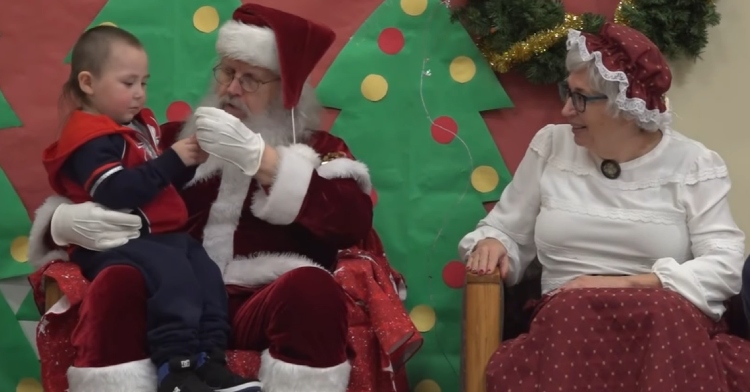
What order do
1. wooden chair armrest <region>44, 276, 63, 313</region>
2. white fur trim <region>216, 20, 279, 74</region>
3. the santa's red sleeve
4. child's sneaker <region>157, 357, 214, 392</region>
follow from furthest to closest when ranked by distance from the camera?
white fur trim <region>216, 20, 279, 74</region>, the santa's red sleeve, wooden chair armrest <region>44, 276, 63, 313</region>, child's sneaker <region>157, 357, 214, 392</region>

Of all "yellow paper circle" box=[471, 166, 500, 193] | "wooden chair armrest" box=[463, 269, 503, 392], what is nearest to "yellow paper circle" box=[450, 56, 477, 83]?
"yellow paper circle" box=[471, 166, 500, 193]

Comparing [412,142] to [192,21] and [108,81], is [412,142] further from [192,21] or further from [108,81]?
[108,81]

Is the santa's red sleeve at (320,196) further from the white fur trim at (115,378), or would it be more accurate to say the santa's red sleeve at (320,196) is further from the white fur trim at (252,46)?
the white fur trim at (115,378)

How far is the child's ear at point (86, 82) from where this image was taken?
2049 mm

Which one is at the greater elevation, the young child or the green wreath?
the green wreath

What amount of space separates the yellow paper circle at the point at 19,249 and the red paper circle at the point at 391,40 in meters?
1.12

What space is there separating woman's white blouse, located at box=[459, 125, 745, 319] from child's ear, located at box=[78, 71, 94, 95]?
939 millimetres

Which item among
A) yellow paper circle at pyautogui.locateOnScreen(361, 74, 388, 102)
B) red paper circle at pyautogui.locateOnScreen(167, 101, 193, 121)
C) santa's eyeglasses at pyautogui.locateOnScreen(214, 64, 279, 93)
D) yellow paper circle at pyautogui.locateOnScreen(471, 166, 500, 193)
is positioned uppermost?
santa's eyeglasses at pyautogui.locateOnScreen(214, 64, 279, 93)

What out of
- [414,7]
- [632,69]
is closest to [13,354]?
[414,7]

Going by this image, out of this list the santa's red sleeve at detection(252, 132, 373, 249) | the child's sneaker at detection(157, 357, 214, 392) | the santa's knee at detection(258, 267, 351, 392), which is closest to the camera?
the child's sneaker at detection(157, 357, 214, 392)

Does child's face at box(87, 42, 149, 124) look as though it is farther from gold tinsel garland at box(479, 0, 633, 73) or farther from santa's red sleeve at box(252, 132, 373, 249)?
gold tinsel garland at box(479, 0, 633, 73)

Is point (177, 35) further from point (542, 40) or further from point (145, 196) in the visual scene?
point (542, 40)

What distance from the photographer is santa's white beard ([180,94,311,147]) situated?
220cm

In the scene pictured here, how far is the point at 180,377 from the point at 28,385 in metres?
1.06
